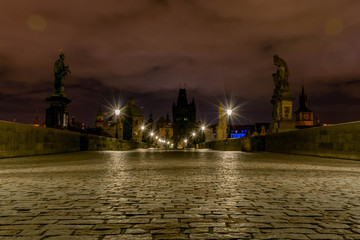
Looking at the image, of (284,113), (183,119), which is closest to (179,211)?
(284,113)

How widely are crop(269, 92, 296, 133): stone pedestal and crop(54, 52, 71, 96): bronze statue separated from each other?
50.3 ft

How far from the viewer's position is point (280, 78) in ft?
76.3

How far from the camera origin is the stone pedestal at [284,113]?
73.8 ft

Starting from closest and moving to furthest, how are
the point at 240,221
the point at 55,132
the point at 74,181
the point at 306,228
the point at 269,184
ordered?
the point at 306,228 < the point at 240,221 < the point at 269,184 < the point at 74,181 < the point at 55,132

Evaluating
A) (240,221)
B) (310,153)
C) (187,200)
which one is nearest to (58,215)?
(187,200)

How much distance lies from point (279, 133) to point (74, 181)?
58.7 feet

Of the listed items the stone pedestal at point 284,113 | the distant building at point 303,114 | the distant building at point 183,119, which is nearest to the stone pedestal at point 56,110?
the stone pedestal at point 284,113

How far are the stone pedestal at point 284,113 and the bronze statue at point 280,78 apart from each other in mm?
459

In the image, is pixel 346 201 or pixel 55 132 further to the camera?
pixel 55 132

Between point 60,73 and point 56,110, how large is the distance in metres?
2.73

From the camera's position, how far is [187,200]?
15.2 feet

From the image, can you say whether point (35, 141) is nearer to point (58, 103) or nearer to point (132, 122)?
point (58, 103)

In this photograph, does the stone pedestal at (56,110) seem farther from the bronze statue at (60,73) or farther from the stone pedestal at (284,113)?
the stone pedestal at (284,113)

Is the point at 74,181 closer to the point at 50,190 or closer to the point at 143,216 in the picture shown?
the point at 50,190
